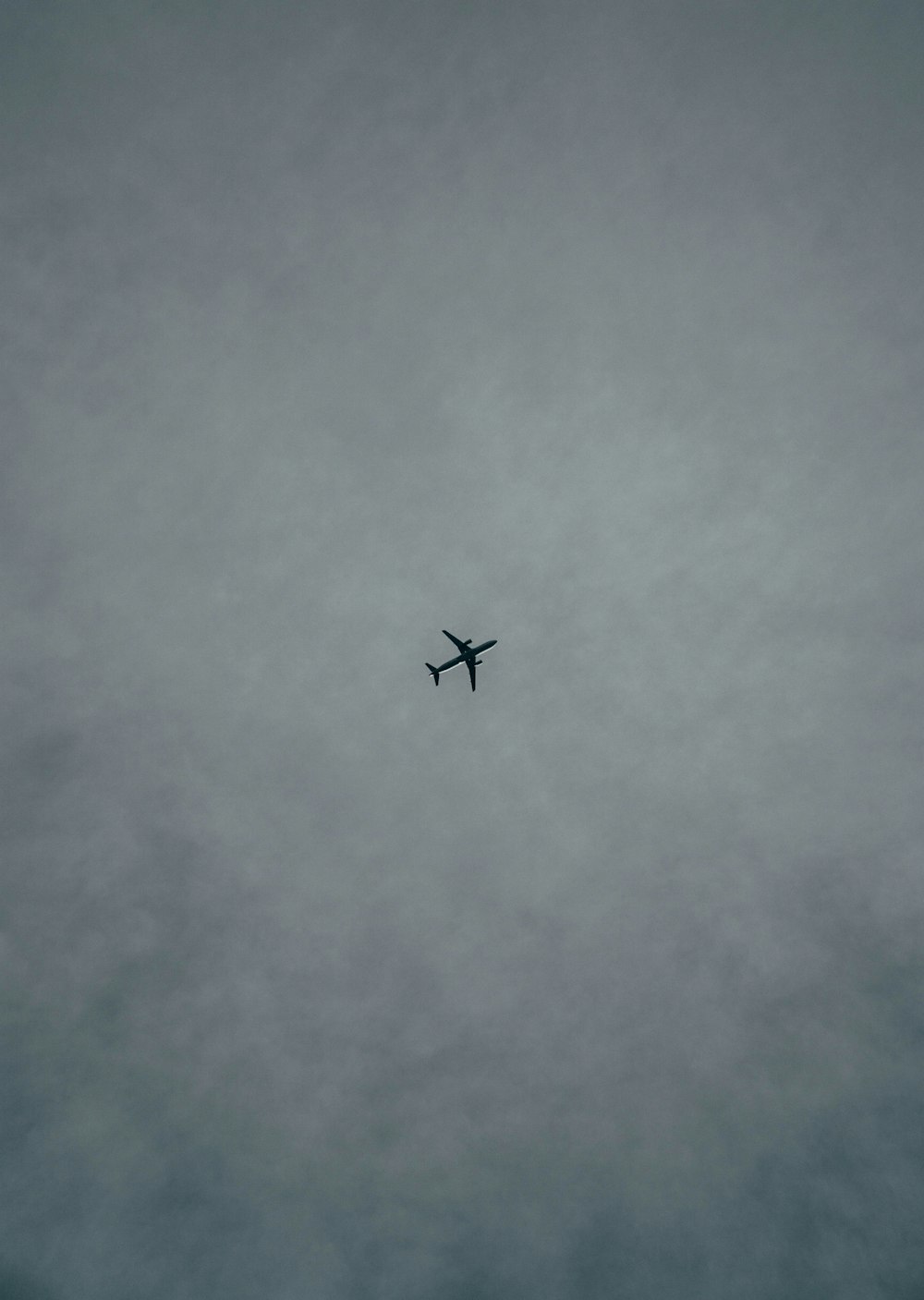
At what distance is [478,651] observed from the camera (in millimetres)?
158375
